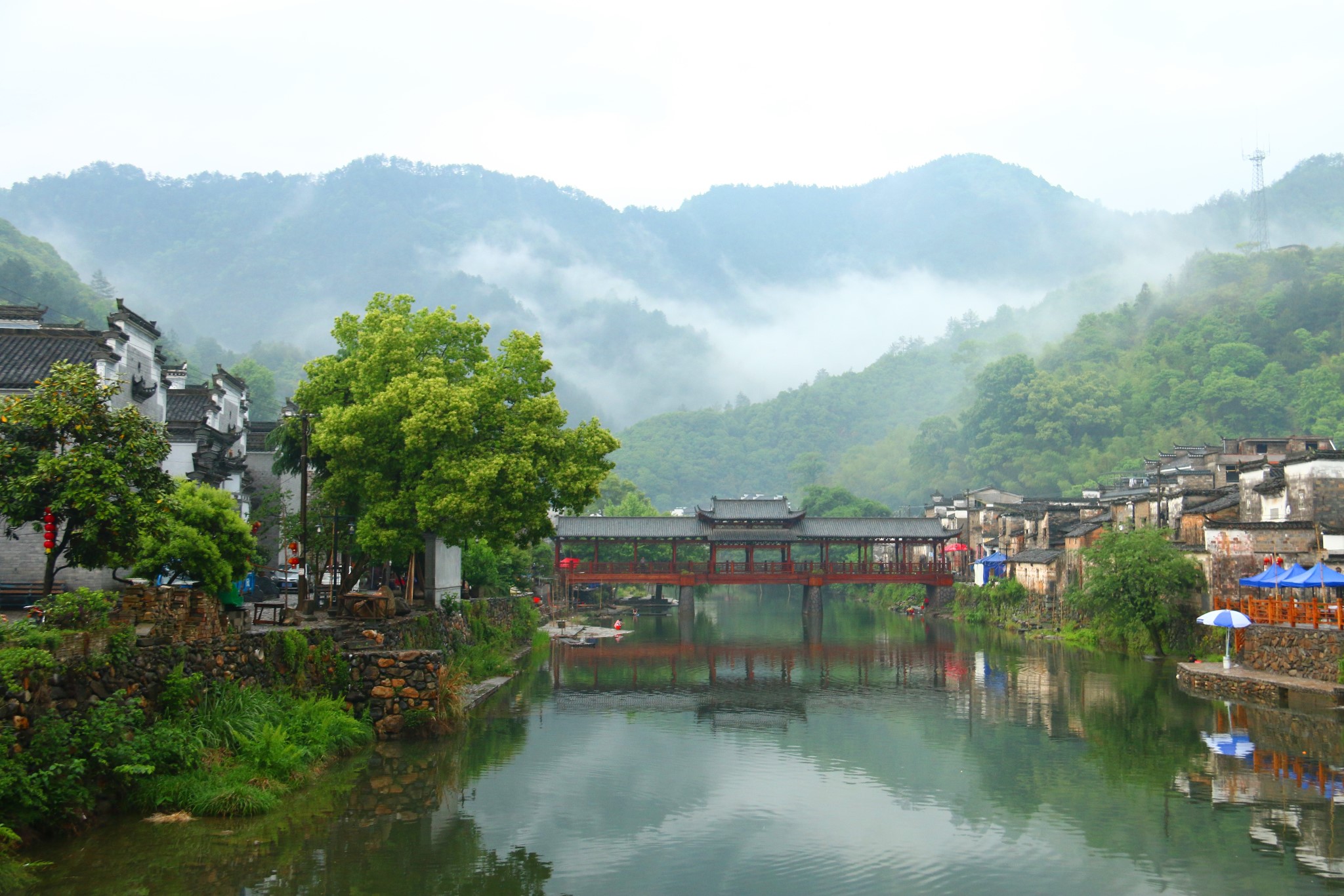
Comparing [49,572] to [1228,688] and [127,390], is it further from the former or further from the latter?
[1228,688]

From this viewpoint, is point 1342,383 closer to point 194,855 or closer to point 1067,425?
point 1067,425

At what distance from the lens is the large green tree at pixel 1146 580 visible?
4109 centimetres

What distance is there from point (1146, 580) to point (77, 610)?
3735cm

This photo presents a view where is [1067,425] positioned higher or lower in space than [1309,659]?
higher

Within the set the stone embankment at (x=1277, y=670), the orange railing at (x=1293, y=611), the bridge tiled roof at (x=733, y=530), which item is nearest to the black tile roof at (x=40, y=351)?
the stone embankment at (x=1277, y=670)

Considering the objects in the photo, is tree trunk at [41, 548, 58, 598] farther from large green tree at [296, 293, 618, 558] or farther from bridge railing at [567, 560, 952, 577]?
bridge railing at [567, 560, 952, 577]

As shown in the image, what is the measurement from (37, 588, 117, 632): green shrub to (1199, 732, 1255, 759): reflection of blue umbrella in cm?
2359

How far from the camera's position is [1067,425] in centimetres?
12962

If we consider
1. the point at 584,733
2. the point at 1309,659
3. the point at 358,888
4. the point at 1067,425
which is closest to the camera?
the point at 358,888

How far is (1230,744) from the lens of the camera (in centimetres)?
2538

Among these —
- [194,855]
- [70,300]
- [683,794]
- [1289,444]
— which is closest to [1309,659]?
[683,794]

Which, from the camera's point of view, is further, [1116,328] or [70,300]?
[1116,328]

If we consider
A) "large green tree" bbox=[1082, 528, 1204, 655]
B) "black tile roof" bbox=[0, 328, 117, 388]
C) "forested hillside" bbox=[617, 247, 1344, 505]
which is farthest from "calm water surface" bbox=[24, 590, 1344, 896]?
"forested hillside" bbox=[617, 247, 1344, 505]

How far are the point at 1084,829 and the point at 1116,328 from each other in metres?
147
